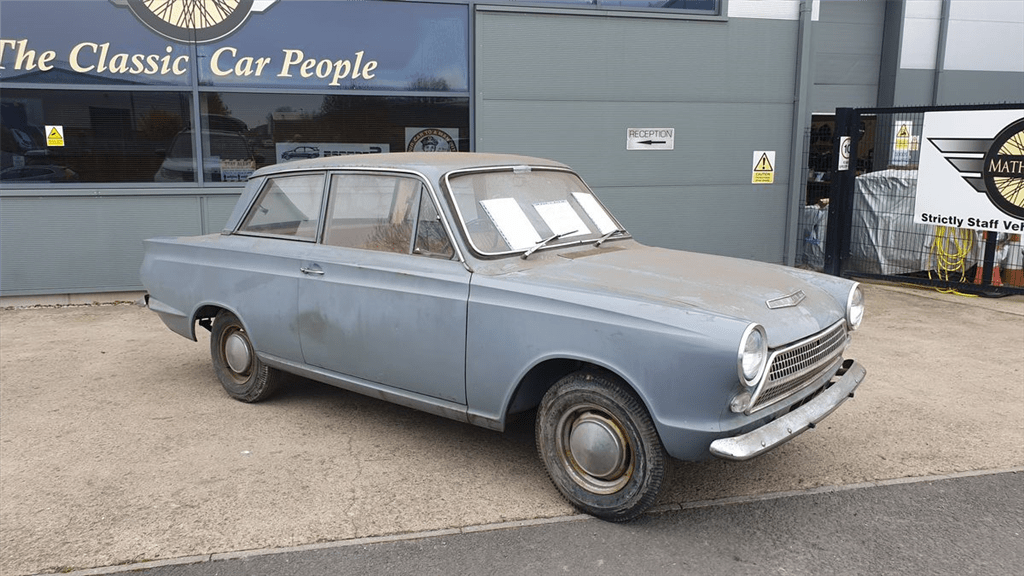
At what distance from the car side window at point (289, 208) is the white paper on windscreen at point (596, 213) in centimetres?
161

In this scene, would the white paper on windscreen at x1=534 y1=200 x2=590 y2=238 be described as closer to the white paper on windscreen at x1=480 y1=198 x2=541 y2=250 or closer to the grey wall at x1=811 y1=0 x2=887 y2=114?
the white paper on windscreen at x1=480 y1=198 x2=541 y2=250

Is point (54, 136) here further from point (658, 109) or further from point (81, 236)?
point (658, 109)

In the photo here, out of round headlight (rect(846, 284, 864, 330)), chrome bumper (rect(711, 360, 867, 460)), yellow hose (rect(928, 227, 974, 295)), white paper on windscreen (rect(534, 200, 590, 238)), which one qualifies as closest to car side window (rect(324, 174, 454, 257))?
white paper on windscreen (rect(534, 200, 590, 238))

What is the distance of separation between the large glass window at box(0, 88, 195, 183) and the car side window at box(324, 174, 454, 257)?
184 inches

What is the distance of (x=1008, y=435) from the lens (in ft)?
15.2

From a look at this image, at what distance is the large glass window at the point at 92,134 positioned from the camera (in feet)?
26.5

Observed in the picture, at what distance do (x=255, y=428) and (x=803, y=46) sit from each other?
27.3 ft

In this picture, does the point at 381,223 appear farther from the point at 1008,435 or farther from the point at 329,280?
the point at 1008,435

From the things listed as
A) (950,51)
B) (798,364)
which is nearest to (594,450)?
(798,364)

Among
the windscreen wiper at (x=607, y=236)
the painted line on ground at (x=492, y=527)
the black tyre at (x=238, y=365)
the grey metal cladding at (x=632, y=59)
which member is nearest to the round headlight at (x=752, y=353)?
the painted line on ground at (x=492, y=527)

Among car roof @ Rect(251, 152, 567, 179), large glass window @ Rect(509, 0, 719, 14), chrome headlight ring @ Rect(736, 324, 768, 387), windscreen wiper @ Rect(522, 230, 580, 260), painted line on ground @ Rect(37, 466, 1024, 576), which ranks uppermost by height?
large glass window @ Rect(509, 0, 719, 14)

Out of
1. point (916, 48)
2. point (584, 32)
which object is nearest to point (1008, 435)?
point (584, 32)

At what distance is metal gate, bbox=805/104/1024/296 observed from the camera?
855cm

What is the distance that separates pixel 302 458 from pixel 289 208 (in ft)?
5.35
